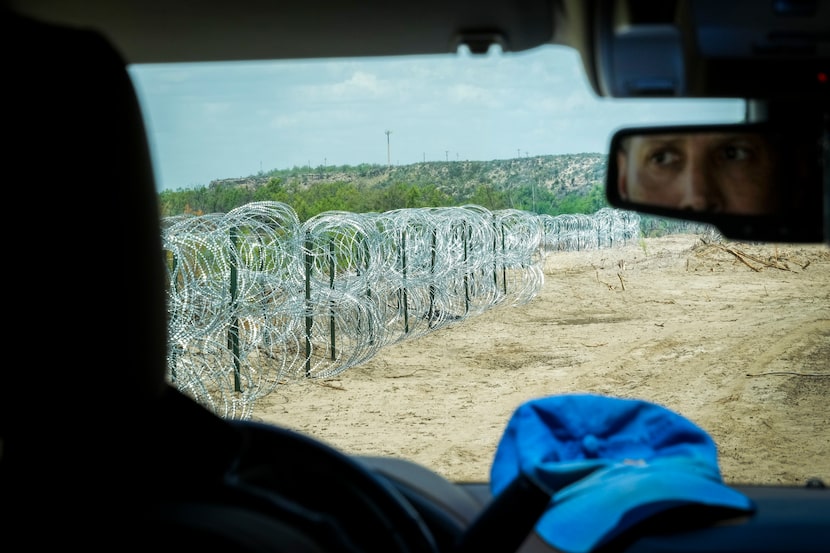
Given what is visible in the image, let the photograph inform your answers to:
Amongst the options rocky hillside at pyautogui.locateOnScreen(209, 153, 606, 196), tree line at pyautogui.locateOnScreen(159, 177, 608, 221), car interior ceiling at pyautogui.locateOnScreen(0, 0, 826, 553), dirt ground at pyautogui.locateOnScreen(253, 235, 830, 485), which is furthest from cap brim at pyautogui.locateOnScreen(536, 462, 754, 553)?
rocky hillside at pyautogui.locateOnScreen(209, 153, 606, 196)

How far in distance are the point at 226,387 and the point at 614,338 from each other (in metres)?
5.62

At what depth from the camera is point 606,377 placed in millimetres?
9055

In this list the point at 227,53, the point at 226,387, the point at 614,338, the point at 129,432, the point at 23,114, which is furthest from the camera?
the point at 614,338

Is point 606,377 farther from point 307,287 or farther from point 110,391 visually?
point 110,391

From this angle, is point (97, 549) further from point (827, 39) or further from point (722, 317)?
point (722, 317)

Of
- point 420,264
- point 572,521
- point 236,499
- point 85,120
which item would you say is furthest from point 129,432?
point 420,264

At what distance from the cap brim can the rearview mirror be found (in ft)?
1.14

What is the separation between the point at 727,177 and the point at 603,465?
0.45m

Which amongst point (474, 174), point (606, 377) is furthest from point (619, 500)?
point (474, 174)

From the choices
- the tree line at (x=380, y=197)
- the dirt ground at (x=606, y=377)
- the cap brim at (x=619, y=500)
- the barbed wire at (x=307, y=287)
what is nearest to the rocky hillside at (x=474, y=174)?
the tree line at (x=380, y=197)

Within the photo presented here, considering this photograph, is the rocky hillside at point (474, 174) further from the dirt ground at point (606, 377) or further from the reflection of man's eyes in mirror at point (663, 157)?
the reflection of man's eyes in mirror at point (663, 157)

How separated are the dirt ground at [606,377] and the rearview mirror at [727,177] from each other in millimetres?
4801

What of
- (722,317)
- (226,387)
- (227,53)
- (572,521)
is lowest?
(722,317)

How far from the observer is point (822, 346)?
10.6 metres
